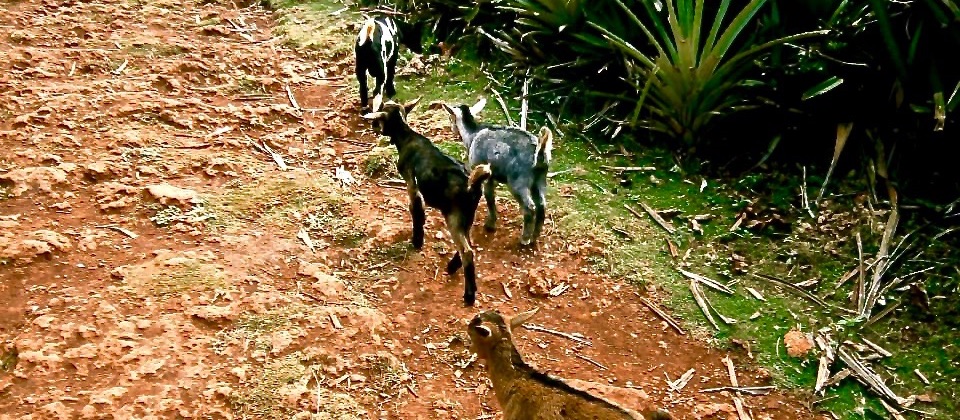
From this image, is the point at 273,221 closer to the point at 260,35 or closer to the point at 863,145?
the point at 260,35

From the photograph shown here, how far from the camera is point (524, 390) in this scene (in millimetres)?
2568

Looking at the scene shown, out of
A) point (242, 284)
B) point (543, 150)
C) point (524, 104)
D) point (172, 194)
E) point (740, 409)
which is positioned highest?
point (543, 150)

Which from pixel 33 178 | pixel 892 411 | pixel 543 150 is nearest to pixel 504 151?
pixel 543 150

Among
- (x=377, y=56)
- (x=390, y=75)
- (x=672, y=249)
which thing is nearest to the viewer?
(x=672, y=249)

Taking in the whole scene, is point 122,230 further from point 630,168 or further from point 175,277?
point 630,168

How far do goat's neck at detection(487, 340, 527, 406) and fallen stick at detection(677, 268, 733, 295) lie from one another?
1547 millimetres

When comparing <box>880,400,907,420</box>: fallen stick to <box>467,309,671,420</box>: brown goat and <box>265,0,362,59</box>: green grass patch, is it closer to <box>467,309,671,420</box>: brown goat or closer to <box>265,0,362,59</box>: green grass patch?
<box>467,309,671,420</box>: brown goat

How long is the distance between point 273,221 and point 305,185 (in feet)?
1.33

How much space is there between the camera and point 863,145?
446 centimetres

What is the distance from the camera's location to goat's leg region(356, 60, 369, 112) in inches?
200

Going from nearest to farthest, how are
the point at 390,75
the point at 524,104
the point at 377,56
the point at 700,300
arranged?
1. the point at 700,300
2. the point at 377,56
3. the point at 390,75
4. the point at 524,104

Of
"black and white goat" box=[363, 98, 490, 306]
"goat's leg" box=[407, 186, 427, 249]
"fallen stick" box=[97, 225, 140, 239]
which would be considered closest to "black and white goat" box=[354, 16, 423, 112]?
"black and white goat" box=[363, 98, 490, 306]

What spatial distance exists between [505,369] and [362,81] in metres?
3.05

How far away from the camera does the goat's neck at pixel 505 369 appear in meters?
2.62
